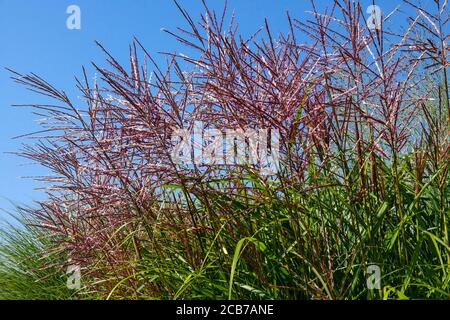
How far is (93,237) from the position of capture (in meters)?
2.92

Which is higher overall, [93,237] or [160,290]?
[93,237]

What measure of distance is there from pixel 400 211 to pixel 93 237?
1451 mm

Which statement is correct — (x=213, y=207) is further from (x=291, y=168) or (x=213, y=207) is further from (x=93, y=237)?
(x=93, y=237)

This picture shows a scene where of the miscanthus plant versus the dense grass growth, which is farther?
the dense grass growth

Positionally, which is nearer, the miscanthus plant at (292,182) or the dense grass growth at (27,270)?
the miscanthus plant at (292,182)

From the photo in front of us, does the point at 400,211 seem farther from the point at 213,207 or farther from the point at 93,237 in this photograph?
the point at 93,237

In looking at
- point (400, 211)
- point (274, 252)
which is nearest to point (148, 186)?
point (274, 252)

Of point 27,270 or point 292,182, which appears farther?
point 27,270
